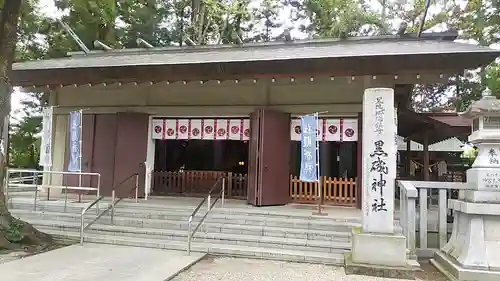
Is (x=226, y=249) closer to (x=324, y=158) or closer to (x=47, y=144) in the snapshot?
(x=324, y=158)

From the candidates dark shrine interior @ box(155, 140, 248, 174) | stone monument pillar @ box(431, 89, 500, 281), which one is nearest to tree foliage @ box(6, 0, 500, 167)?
dark shrine interior @ box(155, 140, 248, 174)

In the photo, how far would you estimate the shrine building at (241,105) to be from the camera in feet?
27.9

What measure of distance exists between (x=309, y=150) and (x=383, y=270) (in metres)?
A: 3.60

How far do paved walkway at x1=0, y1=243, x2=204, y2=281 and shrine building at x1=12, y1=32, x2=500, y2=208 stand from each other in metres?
3.48

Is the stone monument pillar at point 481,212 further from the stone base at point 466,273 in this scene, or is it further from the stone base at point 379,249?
the stone base at point 379,249

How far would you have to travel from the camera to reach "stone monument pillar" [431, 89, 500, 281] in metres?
5.88

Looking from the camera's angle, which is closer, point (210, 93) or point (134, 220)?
point (134, 220)

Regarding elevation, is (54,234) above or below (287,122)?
below

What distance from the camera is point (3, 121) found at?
7227 millimetres

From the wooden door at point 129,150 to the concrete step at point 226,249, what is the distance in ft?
9.57

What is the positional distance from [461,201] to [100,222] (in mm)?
7175

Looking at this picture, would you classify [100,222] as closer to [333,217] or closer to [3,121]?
[3,121]

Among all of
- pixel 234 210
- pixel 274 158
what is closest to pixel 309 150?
pixel 274 158

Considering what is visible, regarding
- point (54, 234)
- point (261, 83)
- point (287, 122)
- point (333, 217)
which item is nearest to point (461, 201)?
point (333, 217)
